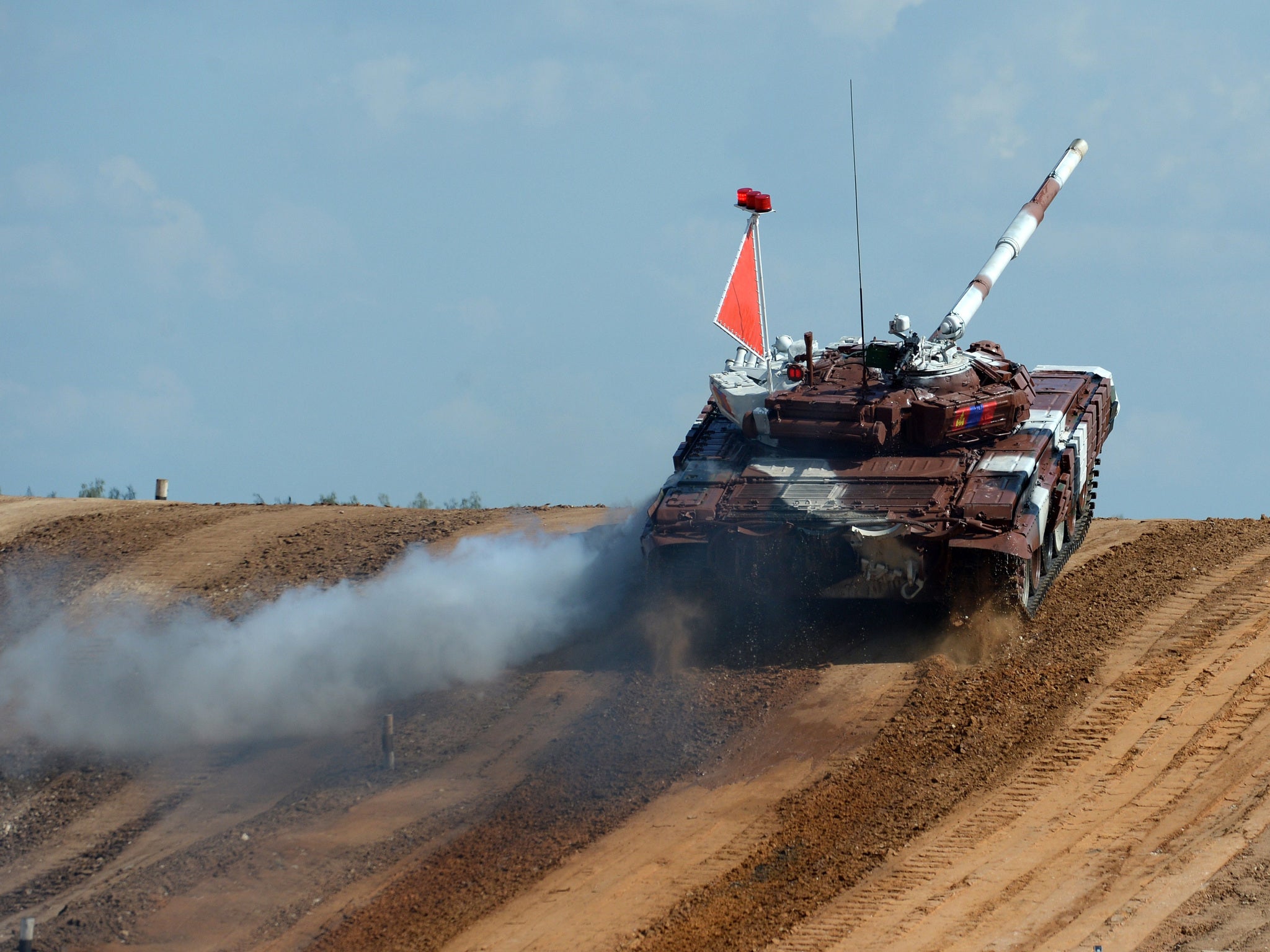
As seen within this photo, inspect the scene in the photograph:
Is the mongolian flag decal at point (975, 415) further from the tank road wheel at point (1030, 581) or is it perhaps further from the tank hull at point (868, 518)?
the tank road wheel at point (1030, 581)

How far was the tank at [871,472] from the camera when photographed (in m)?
16.4

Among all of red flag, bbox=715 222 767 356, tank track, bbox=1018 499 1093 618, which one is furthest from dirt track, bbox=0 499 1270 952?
red flag, bbox=715 222 767 356

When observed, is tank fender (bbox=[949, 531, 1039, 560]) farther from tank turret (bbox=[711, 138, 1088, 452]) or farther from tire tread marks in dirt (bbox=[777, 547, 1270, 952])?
tank turret (bbox=[711, 138, 1088, 452])

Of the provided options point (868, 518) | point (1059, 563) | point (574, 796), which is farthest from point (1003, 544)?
point (574, 796)

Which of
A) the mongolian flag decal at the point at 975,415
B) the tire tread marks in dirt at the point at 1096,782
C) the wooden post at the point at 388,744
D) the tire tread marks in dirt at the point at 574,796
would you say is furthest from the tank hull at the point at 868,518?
the wooden post at the point at 388,744

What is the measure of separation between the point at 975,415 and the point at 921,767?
5.33 meters

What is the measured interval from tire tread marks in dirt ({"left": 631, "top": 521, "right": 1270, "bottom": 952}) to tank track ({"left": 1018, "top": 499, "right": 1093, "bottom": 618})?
205mm

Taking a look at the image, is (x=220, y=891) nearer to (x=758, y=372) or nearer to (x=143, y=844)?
(x=143, y=844)

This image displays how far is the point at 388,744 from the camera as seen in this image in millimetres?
15117

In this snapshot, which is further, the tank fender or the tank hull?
the tank hull

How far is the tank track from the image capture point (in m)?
17.4

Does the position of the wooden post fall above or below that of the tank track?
below

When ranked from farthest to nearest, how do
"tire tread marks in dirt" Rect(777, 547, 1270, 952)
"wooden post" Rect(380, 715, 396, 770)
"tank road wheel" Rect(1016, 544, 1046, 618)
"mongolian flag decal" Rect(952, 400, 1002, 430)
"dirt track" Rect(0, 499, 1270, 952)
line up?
"mongolian flag decal" Rect(952, 400, 1002, 430), "tank road wheel" Rect(1016, 544, 1046, 618), "wooden post" Rect(380, 715, 396, 770), "dirt track" Rect(0, 499, 1270, 952), "tire tread marks in dirt" Rect(777, 547, 1270, 952)

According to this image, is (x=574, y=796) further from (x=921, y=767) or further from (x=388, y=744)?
(x=921, y=767)
